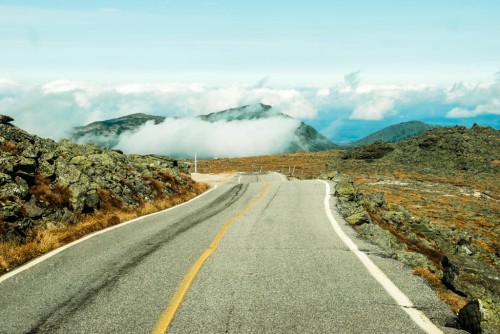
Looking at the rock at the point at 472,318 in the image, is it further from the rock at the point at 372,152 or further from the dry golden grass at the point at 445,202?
the rock at the point at 372,152

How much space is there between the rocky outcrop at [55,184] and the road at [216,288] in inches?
84.6

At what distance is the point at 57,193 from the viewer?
12.9 metres

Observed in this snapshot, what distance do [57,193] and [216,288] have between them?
8916 mm

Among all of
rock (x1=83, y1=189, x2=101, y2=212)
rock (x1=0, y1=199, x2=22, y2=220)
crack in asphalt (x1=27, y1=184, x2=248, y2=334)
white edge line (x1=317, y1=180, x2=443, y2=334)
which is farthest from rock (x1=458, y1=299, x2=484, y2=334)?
rock (x1=83, y1=189, x2=101, y2=212)

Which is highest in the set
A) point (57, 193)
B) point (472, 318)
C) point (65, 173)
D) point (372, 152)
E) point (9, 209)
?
point (372, 152)

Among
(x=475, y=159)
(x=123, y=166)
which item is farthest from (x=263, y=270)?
(x=475, y=159)

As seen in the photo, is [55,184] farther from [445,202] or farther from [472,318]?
[445,202]

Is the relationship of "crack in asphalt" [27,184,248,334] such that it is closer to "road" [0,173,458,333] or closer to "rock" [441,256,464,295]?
"road" [0,173,458,333]

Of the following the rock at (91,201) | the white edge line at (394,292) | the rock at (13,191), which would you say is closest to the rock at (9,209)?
the rock at (13,191)

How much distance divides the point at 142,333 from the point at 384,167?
63249 mm

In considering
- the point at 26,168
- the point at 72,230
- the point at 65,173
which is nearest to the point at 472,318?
the point at 72,230

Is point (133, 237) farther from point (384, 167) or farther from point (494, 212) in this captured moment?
point (384, 167)

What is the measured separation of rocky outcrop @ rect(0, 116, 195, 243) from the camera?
1073 cm

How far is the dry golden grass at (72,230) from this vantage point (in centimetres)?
832
